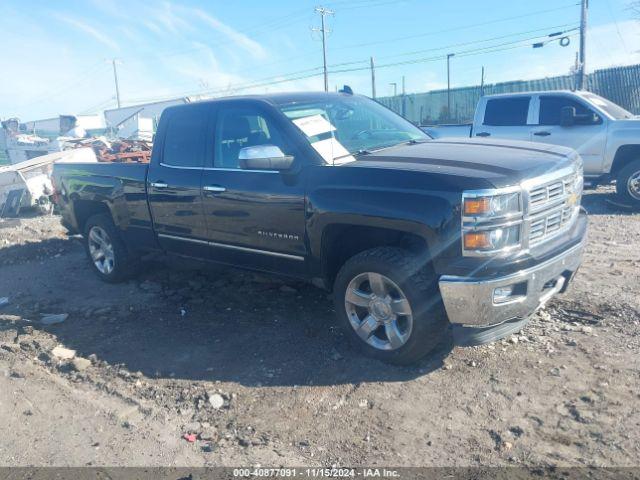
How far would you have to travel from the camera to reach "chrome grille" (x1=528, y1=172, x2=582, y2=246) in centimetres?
347

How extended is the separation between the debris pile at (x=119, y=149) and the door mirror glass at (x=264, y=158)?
3122mm

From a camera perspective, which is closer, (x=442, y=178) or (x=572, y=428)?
(x=572, y=428)

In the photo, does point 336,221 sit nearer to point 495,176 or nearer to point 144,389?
point 495,176

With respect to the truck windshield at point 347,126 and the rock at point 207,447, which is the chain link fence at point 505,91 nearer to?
the truck windshield at point 347,126

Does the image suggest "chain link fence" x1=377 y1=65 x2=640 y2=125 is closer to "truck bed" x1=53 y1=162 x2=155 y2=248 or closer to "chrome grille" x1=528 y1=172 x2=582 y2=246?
"truck bed" x1=53 y1=162 x2=155 y2=248

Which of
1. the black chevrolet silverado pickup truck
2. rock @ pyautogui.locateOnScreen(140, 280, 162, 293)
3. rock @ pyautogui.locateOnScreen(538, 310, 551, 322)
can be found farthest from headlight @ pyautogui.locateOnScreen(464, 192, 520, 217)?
rock @ pyautogui.locateOnScreen(140, 280, 162, 293)

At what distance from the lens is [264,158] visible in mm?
4004

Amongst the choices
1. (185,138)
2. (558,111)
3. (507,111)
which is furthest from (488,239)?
(507,111)

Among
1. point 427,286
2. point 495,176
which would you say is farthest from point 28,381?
point 495,176

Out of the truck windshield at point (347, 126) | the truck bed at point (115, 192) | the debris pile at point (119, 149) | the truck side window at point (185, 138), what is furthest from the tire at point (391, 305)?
A: the debris pile at point (119, 149)

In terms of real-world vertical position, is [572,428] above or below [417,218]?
below

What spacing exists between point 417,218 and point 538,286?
88 centimetres

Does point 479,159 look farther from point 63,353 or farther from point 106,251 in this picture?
point 106,251

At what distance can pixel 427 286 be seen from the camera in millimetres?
3617
